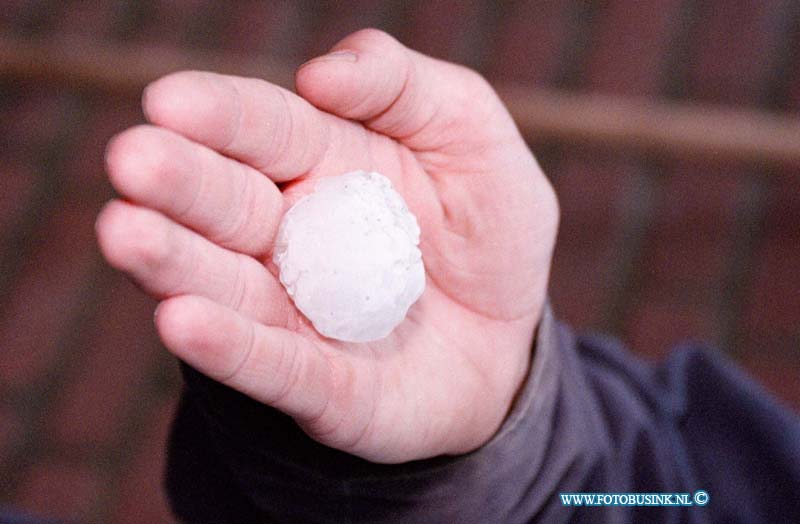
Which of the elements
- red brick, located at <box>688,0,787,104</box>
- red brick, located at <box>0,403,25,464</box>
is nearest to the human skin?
red brick, located at <box>0,403,25,464</box>

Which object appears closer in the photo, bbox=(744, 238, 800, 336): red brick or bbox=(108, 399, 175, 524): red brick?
bbox=(108, 399, 175, 524): red brick

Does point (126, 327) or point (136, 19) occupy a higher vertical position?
point (136, 19)

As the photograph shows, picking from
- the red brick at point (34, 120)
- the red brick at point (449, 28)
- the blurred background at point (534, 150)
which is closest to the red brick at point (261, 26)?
the blurred background at point (534, 150)

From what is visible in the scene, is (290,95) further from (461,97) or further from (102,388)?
(102,388)

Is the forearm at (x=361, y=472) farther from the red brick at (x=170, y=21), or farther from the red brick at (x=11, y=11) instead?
the red brick at (x=11, y=11)

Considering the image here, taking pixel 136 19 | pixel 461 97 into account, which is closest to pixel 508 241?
pixel 461 97

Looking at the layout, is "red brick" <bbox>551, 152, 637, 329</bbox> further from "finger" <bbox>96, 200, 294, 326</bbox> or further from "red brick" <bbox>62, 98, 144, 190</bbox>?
"finger" <bbox>96, 200, 294, 326</bbox>
